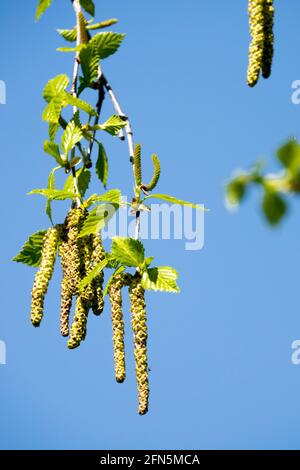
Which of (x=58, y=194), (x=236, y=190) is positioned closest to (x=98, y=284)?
(x=58, y=194)

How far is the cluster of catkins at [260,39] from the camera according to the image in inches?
79.4

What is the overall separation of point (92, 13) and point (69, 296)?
1166 mm

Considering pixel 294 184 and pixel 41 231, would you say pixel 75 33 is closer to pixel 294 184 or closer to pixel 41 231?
pixel 41 231

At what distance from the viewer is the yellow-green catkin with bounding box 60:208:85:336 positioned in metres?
2.10

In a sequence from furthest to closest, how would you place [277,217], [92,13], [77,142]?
[92,13], [77,142], [277,217]

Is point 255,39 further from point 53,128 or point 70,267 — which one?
point 70,267

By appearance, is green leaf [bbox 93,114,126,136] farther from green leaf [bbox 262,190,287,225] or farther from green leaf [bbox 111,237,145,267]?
green leaf [bbox 262,190,287,225]

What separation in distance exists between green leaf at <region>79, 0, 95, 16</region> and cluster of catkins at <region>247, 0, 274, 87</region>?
684mm

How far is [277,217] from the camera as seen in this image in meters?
0.38

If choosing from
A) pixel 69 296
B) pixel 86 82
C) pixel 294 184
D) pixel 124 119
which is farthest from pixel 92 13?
pixel 294 184

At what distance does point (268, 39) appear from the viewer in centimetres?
209

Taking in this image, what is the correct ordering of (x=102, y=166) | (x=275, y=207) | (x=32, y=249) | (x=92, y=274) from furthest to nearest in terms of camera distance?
(x=102, y=166) < (x=32, y=249) < (x=92, y=274) < (x=275, y=207)

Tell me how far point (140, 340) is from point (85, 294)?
9.5 inches

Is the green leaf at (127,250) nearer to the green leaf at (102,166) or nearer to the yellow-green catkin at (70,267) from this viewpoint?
the yellow-green catkin at (70,267)
